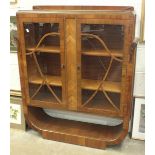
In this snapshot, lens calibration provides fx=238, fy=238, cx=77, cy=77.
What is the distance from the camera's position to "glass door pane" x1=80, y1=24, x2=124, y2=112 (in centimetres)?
178

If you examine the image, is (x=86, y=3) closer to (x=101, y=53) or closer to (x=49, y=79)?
(x=101, y=53)

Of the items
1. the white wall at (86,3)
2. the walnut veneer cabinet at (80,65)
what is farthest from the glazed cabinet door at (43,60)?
the white wall at (86,3)

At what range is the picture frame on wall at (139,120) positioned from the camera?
206 cm

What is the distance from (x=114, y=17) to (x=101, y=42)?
0.71 ft

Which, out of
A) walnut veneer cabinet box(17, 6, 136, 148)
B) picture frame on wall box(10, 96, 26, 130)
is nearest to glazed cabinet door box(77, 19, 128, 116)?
walnut veneer cabinet box(17, 6, 136, 148)

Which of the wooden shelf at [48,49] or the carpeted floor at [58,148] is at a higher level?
the wooden shelf at [48,49]

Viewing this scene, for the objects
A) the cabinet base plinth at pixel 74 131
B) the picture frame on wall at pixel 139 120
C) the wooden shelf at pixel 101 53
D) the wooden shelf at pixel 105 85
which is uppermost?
the wooden shelf at pixel 101 53

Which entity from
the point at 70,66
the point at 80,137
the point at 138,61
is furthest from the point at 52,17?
the point at 80,137

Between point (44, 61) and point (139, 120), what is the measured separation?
3.22ft

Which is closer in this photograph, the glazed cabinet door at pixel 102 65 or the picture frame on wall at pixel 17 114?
→ the glazed cabinet door at pixel 102 65

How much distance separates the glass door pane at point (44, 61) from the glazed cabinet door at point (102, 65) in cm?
20

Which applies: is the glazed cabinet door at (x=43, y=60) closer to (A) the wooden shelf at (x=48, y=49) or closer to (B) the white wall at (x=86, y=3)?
(A) the wooden shelf at (x=48, y=49)

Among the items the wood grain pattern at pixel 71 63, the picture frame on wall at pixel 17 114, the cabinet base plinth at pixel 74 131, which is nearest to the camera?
the wood grain pattern at pixel 71 63

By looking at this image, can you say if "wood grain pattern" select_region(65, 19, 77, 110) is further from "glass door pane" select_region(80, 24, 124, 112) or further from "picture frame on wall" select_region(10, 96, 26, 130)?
"picture frame on wall" select_region(10, 96, 26, 130)
